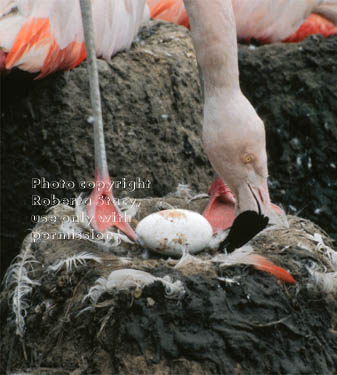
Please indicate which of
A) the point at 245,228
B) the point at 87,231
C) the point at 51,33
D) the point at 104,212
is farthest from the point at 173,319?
the point at 51,33

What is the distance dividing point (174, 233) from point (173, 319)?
39 cm

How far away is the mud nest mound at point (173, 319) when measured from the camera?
1.94 m

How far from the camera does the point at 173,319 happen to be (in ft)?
6.48

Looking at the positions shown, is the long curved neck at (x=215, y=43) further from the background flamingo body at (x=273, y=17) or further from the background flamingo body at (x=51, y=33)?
the background flamingo body at (x=273, y=17)

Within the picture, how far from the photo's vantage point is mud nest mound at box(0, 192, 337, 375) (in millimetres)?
1940

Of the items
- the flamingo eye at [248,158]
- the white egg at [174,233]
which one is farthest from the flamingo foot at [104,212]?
the flamingo eye at [248,158]

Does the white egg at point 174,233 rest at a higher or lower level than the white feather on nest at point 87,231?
higher

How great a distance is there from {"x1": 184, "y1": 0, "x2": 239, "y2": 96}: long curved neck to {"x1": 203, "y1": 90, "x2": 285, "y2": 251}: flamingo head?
5 cm

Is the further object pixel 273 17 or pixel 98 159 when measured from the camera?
pixel 273 17

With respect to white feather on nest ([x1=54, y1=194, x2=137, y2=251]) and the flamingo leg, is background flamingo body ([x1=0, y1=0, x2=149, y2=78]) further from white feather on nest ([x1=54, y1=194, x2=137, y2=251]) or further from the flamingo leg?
white feather on nest ([x1=54, y1=194, x2=137, y2=251])

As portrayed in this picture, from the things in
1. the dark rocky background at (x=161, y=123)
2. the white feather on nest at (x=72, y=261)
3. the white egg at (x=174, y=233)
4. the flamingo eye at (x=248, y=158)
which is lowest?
the dark rocky background at (x=161, y=123)

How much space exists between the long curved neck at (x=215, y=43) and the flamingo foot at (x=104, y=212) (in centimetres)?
46

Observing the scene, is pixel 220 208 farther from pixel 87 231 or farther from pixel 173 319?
pixel 173 319

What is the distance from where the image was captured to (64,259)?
217cm
